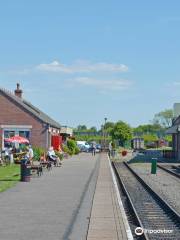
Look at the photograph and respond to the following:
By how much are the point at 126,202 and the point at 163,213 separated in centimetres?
293

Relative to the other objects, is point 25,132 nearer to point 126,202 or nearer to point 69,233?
point 126,202

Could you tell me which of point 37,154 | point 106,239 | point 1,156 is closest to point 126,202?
point 106,239

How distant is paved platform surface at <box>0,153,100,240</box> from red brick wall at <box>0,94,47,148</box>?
28.7 m

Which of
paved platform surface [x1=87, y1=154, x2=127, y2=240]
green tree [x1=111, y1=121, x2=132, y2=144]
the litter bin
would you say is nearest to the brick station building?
the litter bin

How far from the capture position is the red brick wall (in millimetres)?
52844

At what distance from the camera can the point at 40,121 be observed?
5275cm

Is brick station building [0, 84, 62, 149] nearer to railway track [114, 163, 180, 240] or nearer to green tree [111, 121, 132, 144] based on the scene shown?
railway track [114, 163, 180, 240]

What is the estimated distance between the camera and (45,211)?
15.4 metres

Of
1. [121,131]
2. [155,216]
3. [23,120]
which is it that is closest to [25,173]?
[155,216]

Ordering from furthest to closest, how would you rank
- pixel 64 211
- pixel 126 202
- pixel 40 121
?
pixel 40 121 → pixel 126 202 → pixel 64 211

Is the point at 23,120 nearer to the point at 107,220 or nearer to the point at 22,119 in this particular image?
the point at 22,119

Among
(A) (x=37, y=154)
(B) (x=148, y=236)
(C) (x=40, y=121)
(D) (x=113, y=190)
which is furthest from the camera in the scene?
Answer: (C) (x=40, y=121)

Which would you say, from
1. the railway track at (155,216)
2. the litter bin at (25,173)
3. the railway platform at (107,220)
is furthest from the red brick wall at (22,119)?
Answer: the railway platform at (107,220)

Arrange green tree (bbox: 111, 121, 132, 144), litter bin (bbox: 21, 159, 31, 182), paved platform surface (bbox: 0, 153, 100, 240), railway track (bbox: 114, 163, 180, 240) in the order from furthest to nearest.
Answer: green tree (bbox: 111, 121, 132, 144)
litter bin (bbox: 21, 159, 31, 182)
railway track (bbox: 114, 163, 180, 240)
paved platform surface (bbox: 0, 153, 100, 240)
